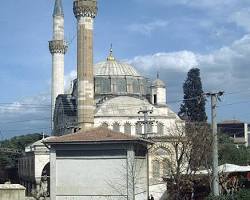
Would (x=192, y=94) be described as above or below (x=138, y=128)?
above

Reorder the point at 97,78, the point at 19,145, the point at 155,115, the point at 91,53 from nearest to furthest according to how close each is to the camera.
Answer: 1. the point at 91,53
2. the point at 155,115
3. the point at 97,78
4. the point at 19,145

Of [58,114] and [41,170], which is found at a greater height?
[58,114]

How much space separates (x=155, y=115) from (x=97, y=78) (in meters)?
9.09

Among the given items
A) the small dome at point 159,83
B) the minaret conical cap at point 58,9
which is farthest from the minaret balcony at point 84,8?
the small dome at point 159,83

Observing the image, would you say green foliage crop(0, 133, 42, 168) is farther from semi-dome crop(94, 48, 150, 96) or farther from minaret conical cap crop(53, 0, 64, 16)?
minaret conical cap crop(53, 0, 64, 16)

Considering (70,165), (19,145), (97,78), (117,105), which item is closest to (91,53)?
(117,105)

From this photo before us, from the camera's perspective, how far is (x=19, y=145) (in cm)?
7025

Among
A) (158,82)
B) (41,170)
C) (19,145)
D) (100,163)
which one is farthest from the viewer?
(19,145)

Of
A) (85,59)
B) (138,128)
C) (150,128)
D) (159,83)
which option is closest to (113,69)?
(159,83)

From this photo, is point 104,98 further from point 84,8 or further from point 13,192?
point 13,192

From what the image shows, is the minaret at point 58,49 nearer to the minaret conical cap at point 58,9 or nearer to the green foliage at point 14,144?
the minaret conical cap at point 58,9

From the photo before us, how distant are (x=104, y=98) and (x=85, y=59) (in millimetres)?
12432

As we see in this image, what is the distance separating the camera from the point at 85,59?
3788cm

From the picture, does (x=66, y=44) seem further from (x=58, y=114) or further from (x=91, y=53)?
(x=91, y=53)
